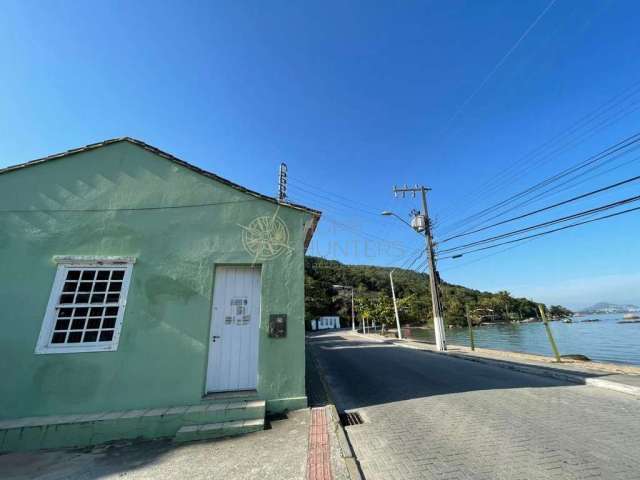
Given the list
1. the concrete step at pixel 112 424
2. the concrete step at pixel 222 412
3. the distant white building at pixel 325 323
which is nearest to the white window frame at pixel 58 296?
the concrete step at pixel 112 424

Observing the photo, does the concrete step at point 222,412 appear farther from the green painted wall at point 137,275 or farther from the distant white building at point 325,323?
the distant white building at point 325,323

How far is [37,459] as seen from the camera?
3.95 meters

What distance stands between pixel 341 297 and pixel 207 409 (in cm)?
6654

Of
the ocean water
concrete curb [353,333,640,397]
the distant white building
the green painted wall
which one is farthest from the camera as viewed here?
the distant white building

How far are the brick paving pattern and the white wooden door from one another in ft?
5.10

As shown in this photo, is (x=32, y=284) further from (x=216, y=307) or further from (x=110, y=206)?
(x=216, y=307)

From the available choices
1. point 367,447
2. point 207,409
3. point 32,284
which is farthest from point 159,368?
point 367,447

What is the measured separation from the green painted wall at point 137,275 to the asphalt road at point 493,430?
195cm

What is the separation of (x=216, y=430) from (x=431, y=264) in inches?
580

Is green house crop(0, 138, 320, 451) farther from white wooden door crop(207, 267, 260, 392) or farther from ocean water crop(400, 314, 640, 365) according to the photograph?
ocean water crop(400, 314, 640, 365)

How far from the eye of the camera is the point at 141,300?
536cm

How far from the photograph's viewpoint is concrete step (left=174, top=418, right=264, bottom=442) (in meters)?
4.37

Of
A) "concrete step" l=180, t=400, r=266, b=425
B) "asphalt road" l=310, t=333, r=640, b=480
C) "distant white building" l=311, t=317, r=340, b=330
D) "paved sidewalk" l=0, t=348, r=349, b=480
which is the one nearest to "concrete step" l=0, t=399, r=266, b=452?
"concrete step" l=180, t=400, r=266, b=425

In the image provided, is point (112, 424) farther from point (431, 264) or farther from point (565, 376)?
point (431, 264)
